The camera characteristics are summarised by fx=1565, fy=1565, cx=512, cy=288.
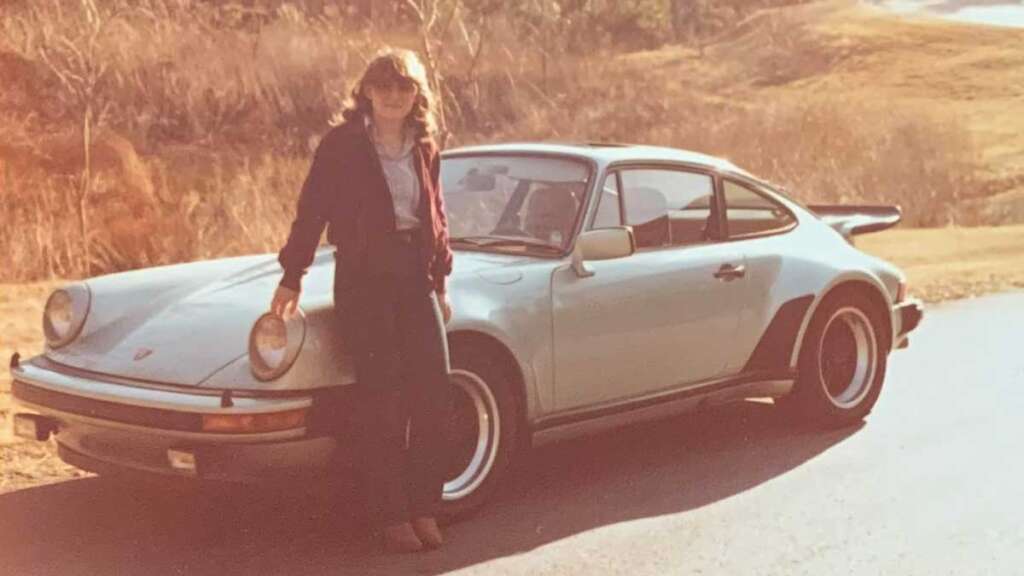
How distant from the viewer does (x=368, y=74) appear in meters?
5.53

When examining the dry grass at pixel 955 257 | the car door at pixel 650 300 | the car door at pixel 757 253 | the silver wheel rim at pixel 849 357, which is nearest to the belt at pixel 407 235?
the car door at pixel 650 300

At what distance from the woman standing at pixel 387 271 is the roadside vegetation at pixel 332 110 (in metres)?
8.94

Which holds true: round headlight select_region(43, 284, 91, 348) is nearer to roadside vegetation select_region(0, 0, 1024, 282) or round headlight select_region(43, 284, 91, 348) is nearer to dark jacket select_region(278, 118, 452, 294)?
dark jacket select_region(278, 118, 452, 294)

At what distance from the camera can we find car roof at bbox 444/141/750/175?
274 inches

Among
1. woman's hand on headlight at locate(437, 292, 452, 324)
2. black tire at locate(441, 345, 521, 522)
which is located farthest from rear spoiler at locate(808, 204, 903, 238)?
woman's hand on headlight at locate(437, 292, 452, 324)

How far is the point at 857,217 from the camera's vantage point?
8.71 metres

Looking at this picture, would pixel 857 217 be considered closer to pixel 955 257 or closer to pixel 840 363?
pixel 840 363

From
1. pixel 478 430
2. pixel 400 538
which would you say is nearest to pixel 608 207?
pixel 478 430

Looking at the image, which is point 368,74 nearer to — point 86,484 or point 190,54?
point 86,484

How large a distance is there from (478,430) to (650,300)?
1.10 metres

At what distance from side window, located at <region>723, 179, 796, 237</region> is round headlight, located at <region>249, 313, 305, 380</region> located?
8.75ft

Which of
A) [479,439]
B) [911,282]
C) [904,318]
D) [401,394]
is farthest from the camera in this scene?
[911,282]

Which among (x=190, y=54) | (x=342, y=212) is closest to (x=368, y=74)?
(x=342, y=212)

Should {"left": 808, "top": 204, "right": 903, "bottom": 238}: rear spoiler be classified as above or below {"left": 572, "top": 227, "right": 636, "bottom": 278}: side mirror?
below
